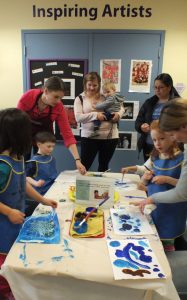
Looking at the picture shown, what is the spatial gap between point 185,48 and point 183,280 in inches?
116

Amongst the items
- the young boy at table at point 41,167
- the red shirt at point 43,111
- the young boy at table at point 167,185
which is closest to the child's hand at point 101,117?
the red shirt at point 43,111

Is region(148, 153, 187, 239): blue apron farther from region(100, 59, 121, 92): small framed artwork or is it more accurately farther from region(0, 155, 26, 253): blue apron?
region(100, 59, 121, 92): small framed artwork

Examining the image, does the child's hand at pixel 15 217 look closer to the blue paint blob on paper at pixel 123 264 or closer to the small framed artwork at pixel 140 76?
the blue paint blob on paper at pixel 123 264

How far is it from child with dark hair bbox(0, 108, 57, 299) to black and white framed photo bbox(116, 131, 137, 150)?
2374 millimetres

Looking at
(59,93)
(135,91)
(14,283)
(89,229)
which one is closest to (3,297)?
(14,283)

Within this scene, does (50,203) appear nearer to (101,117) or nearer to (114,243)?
(114,243)

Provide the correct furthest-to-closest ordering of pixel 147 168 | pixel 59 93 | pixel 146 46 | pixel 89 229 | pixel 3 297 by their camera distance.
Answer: pixel 146 46, pixel 59 93, pixel 147 168, pixel 3 297, pixel 89 229

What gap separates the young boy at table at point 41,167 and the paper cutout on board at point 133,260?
3.32ft

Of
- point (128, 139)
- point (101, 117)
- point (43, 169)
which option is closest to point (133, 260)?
point (43, 169)

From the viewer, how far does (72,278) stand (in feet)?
3.22

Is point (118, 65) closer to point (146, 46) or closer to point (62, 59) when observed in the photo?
point (146, 46)

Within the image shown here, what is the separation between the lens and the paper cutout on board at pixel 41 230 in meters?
1.16

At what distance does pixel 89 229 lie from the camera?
1.27m

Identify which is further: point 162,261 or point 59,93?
point 59,93
